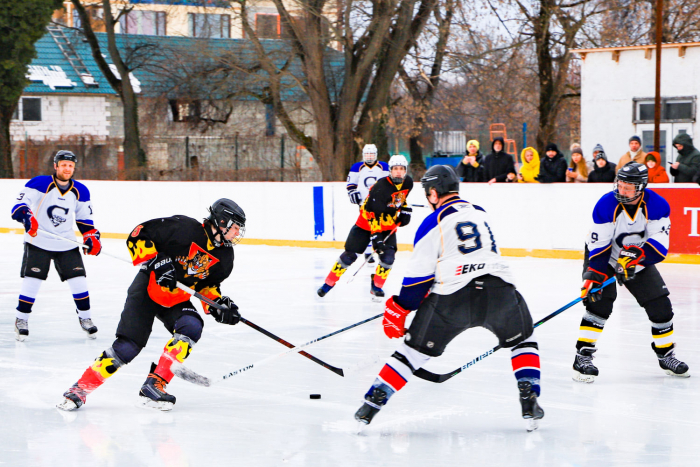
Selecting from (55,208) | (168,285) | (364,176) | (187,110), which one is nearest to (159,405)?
(168,285)

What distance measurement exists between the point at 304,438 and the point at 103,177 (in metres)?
16.6

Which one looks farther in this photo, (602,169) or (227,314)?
(602,169)

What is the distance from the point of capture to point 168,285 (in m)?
3.84

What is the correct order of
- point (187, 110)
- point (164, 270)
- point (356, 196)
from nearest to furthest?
point (164, 270), point (356, 196), point (187, 110)

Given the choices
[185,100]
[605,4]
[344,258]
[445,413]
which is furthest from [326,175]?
[445,413]

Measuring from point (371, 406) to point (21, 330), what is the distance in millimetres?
3157

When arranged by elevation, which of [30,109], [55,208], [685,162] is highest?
[30,109]

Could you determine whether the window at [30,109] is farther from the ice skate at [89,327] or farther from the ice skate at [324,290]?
the ice skate at [89,327]

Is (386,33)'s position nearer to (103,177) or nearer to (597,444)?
(103,177)

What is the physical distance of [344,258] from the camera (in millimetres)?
7582

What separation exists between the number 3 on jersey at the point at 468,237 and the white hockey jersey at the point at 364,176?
5.02m

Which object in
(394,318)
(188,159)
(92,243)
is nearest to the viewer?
(394,318)

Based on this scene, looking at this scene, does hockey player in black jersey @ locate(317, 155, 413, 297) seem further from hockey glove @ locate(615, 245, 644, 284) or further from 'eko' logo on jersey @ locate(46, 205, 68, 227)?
hockey glove @ locate(615, 245, 644, 284)

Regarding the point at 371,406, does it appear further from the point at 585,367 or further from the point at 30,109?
the point at 30,109
